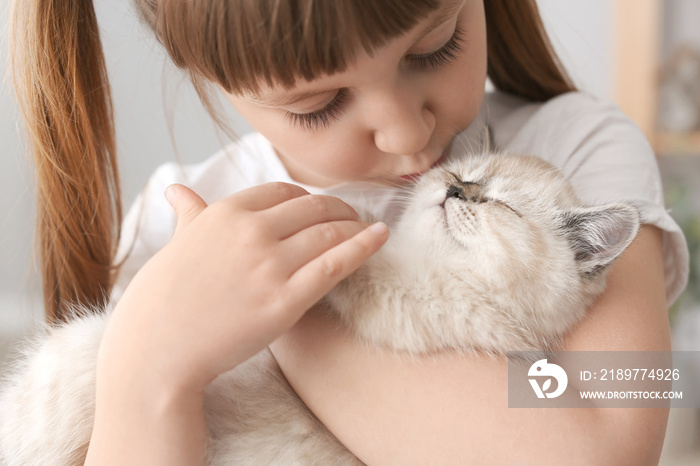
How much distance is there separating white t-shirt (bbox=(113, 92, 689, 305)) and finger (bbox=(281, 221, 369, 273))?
0.39m

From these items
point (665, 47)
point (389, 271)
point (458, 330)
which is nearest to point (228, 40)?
point (389, 271)

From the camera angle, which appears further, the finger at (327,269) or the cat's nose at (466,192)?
the cat's nose at (466,192)

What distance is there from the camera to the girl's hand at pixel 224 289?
0.64 m

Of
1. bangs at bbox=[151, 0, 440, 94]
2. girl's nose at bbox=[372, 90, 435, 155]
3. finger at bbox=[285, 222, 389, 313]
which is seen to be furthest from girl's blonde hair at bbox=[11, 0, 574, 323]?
finger at bbox=[285, 222, 389, 313]

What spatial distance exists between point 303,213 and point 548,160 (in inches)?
25.6

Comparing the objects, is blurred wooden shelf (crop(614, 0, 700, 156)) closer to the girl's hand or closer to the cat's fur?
the cat's fur

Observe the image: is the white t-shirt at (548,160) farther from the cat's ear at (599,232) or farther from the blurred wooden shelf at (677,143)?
the blurred wooden shelf at (677,143)

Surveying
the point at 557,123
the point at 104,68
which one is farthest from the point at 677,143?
the point at 104,68

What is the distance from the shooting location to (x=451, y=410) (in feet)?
2.33

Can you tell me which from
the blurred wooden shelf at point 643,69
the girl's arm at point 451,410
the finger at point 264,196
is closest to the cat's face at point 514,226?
the girl's arm at point 451,410

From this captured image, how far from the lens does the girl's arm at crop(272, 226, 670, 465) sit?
0.69 m

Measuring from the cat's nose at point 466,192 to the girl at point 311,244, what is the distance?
0.08 meters

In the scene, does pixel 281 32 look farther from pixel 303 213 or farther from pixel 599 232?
pixel 599 232

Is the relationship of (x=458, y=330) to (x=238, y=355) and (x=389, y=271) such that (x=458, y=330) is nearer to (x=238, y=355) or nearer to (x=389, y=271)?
(x=389, y=271)
